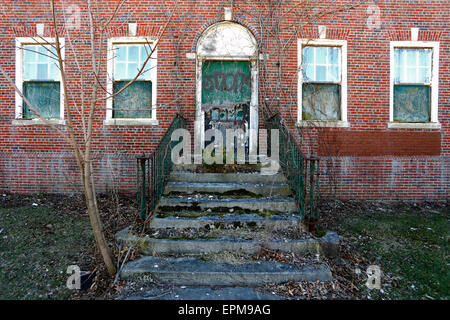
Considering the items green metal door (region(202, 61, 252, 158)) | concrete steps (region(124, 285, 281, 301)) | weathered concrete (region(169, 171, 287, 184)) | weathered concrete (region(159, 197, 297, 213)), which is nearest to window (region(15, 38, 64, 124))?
green metal door (region(202, 61, 252, 158))

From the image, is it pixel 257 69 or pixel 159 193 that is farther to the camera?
pixel 257 69

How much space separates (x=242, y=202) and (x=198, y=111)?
112 inches

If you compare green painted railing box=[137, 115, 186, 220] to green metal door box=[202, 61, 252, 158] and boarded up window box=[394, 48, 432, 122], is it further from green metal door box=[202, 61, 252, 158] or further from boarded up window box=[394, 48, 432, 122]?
boarded up window box=[394, 48, 432, 122]

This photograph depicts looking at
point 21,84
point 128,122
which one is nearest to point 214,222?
point 128,122

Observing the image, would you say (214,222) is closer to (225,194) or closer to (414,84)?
(225,194)

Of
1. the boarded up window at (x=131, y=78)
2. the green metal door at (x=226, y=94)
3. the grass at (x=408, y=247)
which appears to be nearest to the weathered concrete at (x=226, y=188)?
the grass at (x=408, y=247)

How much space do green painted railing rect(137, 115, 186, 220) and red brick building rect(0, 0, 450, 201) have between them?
4.50ft

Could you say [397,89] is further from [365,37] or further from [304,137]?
[304,137]

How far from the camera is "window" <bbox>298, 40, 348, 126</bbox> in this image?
247 inches

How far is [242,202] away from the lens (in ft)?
14.1

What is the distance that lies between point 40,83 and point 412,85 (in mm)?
8925

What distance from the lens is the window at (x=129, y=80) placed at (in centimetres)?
619

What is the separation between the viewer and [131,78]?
249 inches

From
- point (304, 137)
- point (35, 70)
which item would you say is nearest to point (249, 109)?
point (304, 137)
